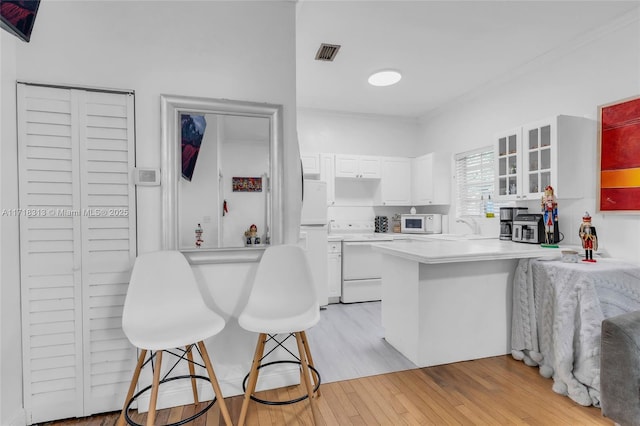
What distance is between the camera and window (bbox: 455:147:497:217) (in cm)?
408

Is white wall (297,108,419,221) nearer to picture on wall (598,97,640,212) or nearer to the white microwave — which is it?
the white microwave

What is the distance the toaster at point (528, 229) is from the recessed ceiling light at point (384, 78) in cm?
195

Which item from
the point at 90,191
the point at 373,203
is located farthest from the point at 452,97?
the point at 90,191

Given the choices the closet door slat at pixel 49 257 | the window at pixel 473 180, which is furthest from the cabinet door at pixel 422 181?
the closet door slat at pixel 49 257

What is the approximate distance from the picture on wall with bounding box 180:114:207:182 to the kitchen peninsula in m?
1.61

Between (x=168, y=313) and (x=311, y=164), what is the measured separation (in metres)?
3.05

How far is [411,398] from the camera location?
2.00 meters

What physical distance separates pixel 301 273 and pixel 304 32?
202 centimetres

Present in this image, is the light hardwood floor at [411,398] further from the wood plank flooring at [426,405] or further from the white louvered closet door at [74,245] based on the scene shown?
the white louvered closet door at [74,245]

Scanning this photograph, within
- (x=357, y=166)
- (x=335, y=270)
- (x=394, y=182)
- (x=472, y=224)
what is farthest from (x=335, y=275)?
(x=472, y=224)

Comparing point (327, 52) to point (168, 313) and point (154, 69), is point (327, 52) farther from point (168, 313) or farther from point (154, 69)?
point (168, 313)

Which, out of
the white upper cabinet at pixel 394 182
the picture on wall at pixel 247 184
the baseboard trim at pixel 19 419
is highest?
the white upper cabinet at pixel 394 182

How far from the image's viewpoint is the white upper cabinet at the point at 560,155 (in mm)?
2783

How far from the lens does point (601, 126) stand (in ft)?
8.82
